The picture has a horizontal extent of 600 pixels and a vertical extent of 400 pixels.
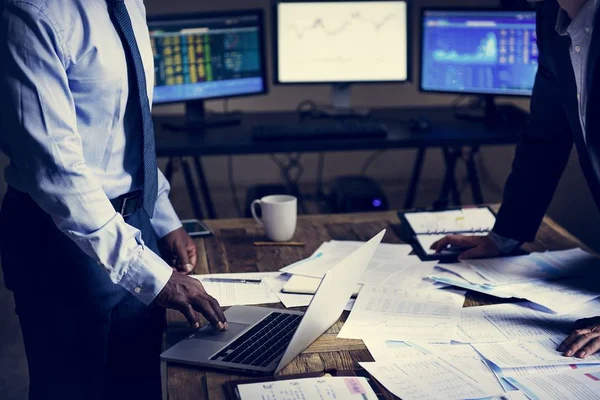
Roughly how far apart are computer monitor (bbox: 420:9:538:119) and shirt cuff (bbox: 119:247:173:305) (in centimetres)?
235

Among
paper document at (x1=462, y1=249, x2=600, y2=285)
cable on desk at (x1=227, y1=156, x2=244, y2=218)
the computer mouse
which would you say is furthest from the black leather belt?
cable on desk at (x1=227, y1=156, x2=244, y2=218)

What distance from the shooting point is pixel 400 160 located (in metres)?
4.63

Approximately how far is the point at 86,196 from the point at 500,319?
32.3 inches

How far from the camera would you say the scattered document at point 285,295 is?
161 cm

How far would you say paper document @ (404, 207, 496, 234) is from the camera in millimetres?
1989

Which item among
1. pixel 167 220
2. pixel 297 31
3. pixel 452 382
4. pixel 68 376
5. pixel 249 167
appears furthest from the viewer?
pixel 249 167

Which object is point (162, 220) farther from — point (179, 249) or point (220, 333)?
point (220, 333)

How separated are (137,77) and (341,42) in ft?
7.13

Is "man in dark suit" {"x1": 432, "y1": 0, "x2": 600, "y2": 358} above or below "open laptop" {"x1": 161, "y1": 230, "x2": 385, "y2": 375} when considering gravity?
above

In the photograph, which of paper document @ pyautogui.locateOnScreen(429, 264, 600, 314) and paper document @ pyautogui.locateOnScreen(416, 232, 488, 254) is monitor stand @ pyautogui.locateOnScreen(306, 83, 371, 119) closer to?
paper document @ pyautogui.locateOnScreen(416, 232, 488, 254)

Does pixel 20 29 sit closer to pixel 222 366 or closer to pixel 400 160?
pixel 222 366

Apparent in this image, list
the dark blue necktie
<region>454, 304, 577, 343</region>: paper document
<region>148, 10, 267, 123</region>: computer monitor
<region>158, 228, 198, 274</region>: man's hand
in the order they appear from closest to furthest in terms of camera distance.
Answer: <region>454, 304, 577, 343</region>: paper document → the dark blue necktie → <region>158, 228, 198, 274</region>: man's hand → <region>148, 10, 267, 123</region>: computer monitor

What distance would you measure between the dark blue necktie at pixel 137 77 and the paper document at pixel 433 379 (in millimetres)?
643

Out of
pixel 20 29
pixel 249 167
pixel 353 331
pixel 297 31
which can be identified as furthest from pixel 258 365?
pixel 249 167
